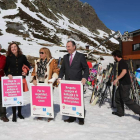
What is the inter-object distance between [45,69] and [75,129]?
5.73 ft

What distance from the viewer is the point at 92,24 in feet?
535

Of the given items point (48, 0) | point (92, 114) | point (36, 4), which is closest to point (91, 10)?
point (48, 0)

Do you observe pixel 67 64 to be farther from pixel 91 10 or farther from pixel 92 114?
pixel 91 10

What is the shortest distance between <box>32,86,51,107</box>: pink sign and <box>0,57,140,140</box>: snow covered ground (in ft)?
1.81

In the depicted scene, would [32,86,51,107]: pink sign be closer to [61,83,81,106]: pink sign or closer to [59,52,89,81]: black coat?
[61,83,81,106]: pink sign

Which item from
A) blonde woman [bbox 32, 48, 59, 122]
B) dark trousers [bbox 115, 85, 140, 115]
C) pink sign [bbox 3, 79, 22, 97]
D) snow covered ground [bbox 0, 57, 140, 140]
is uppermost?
blonde woman [bbox 32, 48, 59, 122]

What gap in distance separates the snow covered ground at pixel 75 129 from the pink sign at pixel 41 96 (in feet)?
1.81

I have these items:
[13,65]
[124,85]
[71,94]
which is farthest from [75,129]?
[13,65]

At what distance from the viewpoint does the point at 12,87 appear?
4660 mm

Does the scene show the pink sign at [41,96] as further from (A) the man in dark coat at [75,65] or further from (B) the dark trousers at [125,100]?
(B) the dark trousers at [125,100]

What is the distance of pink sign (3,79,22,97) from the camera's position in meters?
4.63

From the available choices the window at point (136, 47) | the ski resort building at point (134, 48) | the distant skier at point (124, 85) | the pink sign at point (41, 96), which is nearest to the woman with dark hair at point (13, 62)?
the pink sign at point (41, 96)

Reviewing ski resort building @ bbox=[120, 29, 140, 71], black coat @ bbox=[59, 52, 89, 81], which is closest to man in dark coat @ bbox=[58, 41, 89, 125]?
black coat @ bbox=[59, 52, 89, 81]

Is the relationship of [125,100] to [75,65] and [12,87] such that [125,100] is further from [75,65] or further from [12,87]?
[12,87]
